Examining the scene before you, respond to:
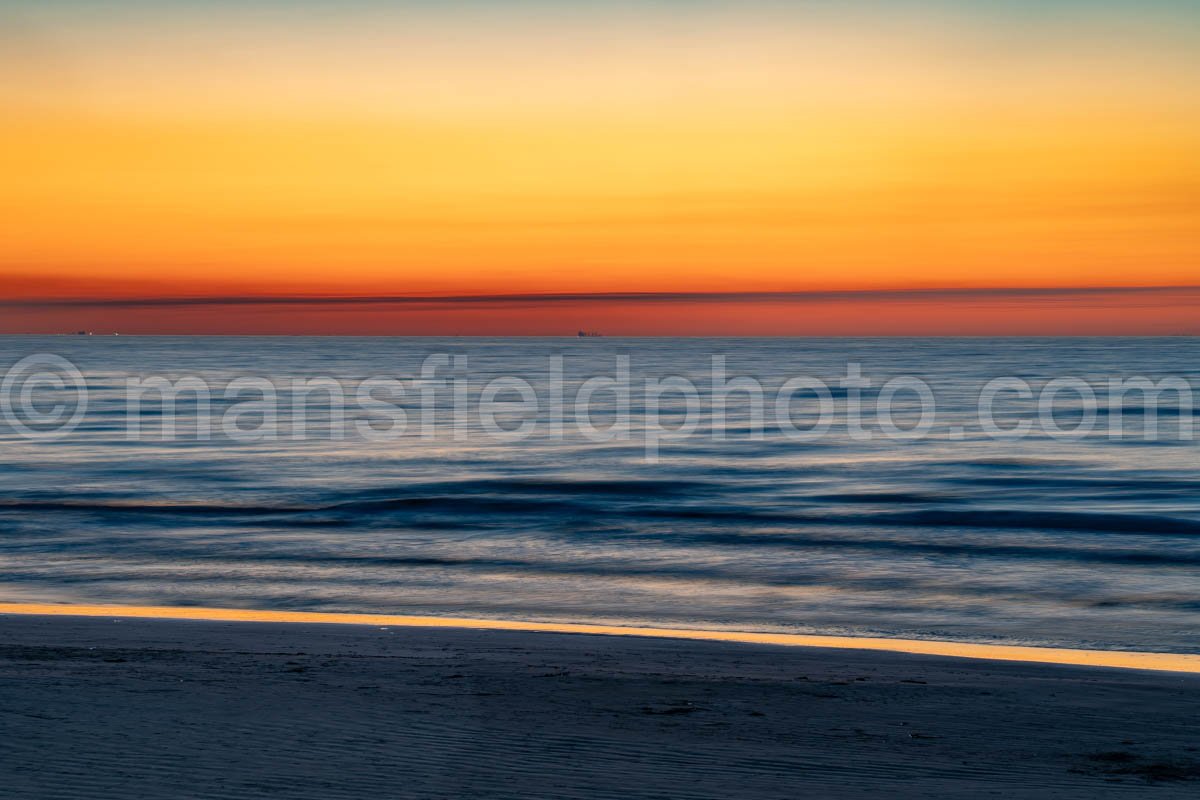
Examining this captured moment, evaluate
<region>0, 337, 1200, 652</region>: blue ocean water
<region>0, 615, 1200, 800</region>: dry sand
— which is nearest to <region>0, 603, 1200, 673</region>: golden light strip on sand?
<region>0, 337, 1200, 652</region>: blue ocean water

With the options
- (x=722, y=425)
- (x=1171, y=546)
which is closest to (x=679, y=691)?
(x=1171, y=546)

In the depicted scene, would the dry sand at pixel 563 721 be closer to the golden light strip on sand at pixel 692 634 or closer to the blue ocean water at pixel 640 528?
the golden light strip on sand at pixel 692 634

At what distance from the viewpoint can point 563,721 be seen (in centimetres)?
687

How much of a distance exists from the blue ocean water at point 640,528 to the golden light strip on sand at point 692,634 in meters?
0.41

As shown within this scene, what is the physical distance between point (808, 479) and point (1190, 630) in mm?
14792

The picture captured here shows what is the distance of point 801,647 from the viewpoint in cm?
947

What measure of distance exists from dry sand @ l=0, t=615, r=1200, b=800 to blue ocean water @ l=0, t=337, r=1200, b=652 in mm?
2585

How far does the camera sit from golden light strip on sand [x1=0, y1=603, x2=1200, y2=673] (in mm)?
9531

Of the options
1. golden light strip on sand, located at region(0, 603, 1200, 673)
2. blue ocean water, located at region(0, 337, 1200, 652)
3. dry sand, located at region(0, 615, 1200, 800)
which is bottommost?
blue ocean water, located at region(0, 337, 1200, 652)

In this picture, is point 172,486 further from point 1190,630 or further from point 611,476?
point 1190,630

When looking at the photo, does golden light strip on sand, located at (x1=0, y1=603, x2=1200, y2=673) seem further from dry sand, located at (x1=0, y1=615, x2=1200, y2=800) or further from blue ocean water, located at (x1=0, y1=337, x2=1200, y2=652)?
dry sand, located at (x1=0, y1=615, x2=1200, y2=800)

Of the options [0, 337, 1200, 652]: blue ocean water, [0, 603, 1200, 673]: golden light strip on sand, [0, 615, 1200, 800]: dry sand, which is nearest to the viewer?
[0, 615, 1200, 800]: dry sand

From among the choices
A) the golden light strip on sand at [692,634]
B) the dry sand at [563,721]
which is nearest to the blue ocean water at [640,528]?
the golden light strip on sand at [692,634]

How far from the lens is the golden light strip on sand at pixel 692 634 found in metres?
9.53
